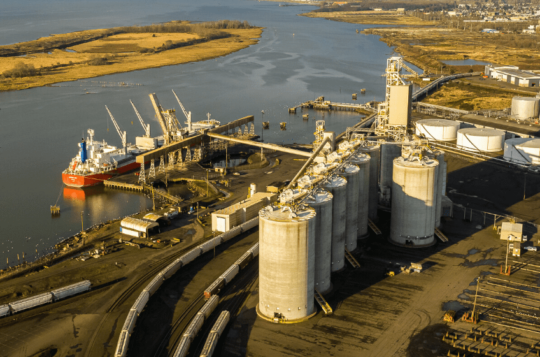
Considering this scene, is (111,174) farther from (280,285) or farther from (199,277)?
(280,285)

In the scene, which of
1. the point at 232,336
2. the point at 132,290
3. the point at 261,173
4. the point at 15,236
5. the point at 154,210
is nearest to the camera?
the point at 232,336

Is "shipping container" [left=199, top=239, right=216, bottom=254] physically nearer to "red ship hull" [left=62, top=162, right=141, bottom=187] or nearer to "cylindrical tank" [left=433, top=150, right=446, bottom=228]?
"cylindrical tank" [left=433, top=150, right=446, bottom=228]

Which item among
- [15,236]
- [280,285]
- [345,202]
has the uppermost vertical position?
[345,202]

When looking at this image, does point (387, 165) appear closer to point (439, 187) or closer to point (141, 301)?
point (439, 187)

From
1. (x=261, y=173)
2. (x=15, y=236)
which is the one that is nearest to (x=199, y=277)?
(x=15, y=236)

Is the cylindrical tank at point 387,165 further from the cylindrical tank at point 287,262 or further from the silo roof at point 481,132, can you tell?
the silo roof at point 481,132

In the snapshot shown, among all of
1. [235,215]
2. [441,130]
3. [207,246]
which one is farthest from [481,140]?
[207,246]

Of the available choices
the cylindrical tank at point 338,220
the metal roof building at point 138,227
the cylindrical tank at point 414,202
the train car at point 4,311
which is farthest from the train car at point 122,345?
the cylindrical tank at point 414,202
